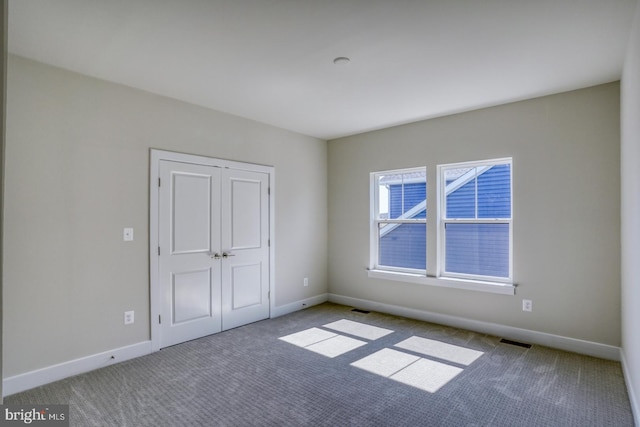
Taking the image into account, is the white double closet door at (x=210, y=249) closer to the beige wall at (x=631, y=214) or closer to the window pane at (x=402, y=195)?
the window pane at (x=402, y=195)

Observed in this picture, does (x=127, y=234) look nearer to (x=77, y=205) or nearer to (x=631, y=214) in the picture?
(x=77, y=205)

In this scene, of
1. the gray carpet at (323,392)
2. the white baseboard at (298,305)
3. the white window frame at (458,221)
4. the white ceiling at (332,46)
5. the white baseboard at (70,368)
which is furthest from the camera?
the white baseboard at (298,305)

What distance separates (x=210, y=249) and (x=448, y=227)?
2956 mm

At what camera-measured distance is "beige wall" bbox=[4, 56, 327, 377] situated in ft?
9.07

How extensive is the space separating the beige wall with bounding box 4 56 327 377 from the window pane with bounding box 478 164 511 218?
3306mm

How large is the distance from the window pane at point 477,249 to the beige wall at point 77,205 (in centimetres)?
324

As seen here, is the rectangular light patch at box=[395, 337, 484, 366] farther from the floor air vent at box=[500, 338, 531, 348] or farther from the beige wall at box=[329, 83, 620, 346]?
the beige wall at box=[329, 83, 620, 346]

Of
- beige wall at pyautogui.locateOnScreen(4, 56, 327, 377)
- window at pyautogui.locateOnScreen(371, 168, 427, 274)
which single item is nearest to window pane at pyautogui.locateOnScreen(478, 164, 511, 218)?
window at pyautogui.locateOnScreen(371, 168, 427, 274)

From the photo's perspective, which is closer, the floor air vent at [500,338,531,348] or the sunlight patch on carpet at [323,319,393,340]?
the floor air vent at [500,338,531,348]

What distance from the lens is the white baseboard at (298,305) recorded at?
15.8 feet

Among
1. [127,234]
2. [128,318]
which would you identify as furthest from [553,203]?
[128,318]

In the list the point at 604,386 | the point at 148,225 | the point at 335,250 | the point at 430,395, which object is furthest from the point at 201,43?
the point at 604,386

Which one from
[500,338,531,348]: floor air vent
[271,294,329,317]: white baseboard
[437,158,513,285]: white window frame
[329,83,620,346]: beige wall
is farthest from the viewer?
[271,294,329,317]: white baseboard

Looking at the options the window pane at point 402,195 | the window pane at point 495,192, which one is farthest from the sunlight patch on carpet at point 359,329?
the window pane at point 495,192
